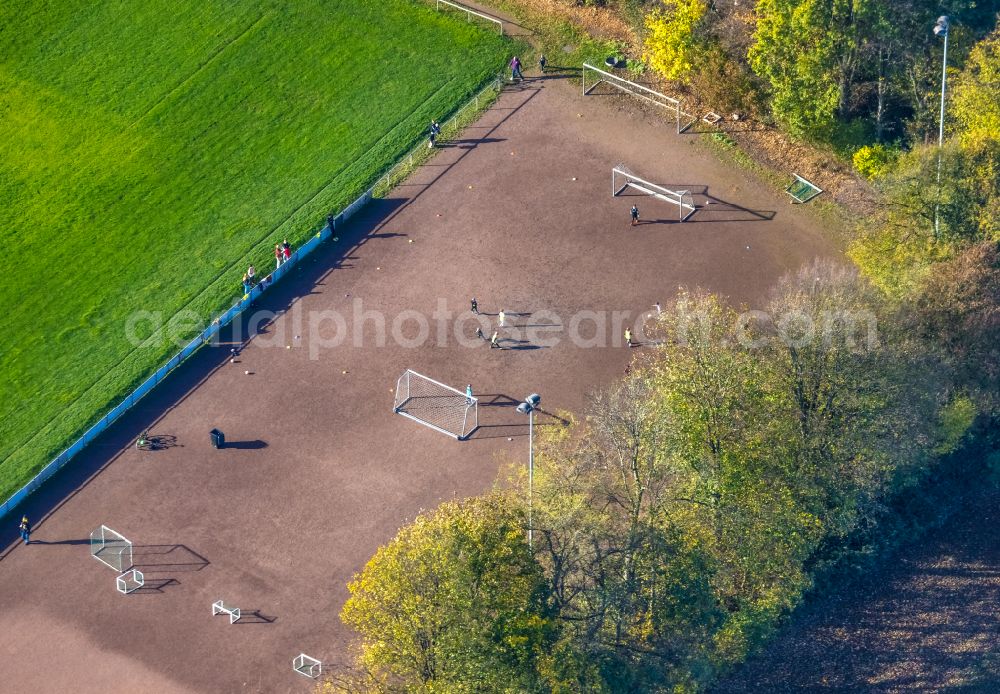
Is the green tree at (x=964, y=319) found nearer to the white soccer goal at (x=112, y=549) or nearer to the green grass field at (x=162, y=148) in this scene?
the green grass field at (x=162, y=148)

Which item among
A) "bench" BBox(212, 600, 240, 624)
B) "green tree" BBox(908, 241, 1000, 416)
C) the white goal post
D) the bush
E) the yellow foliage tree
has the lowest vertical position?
"bench" BBox(212, 600, 240, 624)

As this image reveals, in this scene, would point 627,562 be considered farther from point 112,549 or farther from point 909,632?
point 112,549

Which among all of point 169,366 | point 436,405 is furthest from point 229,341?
point 436,405

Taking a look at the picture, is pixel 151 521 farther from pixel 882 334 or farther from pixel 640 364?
pixel 882 334

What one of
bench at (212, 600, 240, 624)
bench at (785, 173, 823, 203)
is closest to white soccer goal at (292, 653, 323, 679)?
bench at (212, 600, 240, 624)

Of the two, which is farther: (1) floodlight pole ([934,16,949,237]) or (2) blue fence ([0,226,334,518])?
(2) blue fence ([0,226,334,518])

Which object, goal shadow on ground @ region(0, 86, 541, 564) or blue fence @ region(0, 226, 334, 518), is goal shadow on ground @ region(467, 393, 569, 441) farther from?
blue fence @ region(0, 226, 334, 518)
